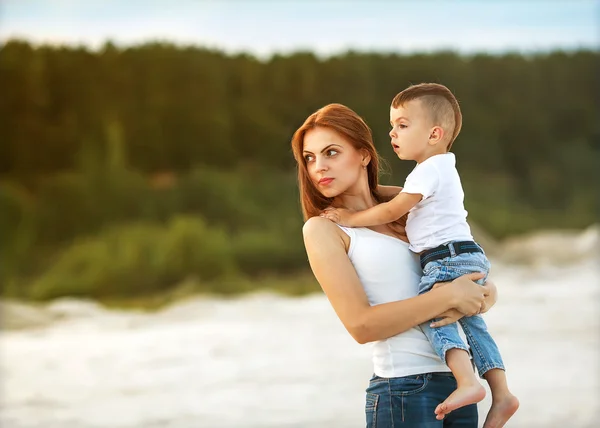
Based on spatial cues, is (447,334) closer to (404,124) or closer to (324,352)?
(404,124)

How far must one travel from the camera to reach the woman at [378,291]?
1828 mm

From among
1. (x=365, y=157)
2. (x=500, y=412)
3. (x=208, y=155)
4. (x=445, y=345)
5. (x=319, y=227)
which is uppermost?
(x=208, y=155)

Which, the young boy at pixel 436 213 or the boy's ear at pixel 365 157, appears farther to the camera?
the boy's ear at pixel 365 157

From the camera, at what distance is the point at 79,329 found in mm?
9438

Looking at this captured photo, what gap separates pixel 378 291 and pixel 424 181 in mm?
265

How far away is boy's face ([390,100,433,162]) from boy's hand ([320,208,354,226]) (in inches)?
7.4

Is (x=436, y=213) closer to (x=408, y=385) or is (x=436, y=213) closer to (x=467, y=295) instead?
(x=467, y=295)

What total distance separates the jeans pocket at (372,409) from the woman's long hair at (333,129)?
44cm

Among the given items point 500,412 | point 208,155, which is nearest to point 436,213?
point 500,412

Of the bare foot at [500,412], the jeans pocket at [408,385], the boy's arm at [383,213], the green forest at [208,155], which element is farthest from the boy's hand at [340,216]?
the green forest at [208,155]

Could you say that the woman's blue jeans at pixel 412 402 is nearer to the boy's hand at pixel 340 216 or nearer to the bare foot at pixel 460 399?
the bare foot at pixel 460 399

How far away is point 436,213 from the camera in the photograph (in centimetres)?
199

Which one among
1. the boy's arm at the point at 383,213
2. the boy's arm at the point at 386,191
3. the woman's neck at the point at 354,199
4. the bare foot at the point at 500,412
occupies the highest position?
the boy's arm at the point at 386,191

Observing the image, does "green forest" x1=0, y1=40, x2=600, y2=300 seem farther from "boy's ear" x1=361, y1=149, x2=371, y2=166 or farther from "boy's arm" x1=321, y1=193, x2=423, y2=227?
"boy's arm" x1=321, y1=193, x2=423, y2=227
